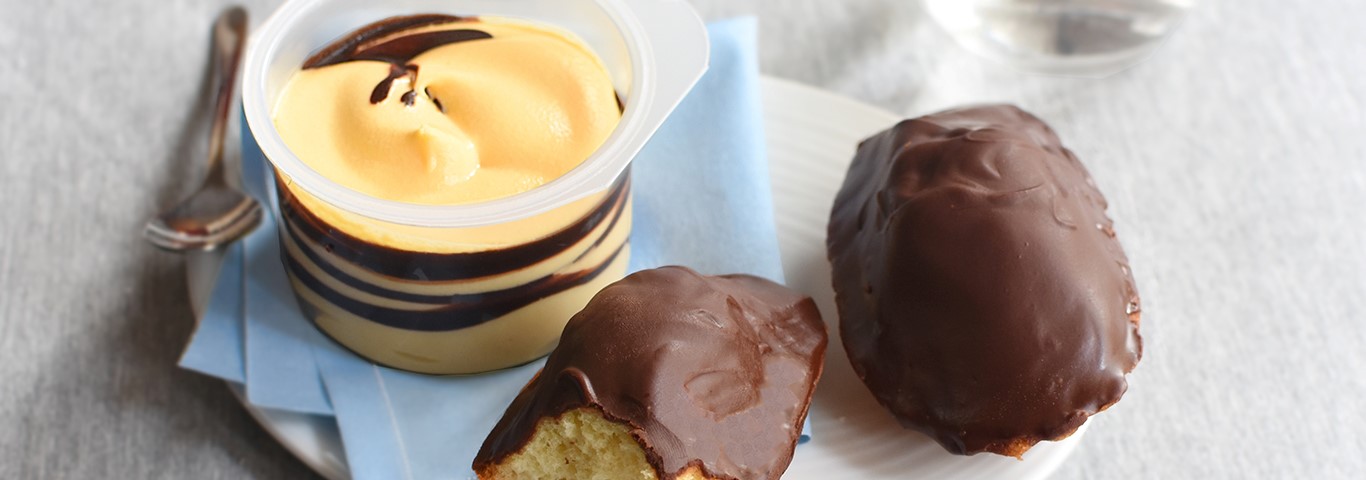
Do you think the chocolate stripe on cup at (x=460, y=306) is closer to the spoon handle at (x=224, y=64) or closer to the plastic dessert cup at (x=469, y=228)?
the plastic dessert cup at (x=469, y=228)

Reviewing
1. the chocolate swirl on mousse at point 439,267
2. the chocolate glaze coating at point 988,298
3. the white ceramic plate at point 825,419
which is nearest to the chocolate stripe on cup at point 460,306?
the chocolate swirl on mousse at point 439,267

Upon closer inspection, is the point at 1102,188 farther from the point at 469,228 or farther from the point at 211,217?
the point at 211,217

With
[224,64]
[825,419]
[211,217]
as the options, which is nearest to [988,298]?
[825,419]

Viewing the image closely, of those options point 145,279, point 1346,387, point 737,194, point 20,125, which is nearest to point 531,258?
point 737,194

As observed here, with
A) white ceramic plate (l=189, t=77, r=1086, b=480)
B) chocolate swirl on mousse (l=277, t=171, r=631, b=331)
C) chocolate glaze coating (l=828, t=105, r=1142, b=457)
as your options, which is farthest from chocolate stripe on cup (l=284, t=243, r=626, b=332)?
chocolate glaze coating (l=828, t=105, r=1142, b=457)

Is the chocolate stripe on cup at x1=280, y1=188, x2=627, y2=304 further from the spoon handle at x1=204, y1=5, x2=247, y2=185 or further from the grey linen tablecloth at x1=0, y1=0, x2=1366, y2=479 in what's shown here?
the spoon handle at x1=204, y1=5, x2=247, y2=185

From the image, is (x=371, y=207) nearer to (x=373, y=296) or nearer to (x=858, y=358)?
(x=373, y=296)
